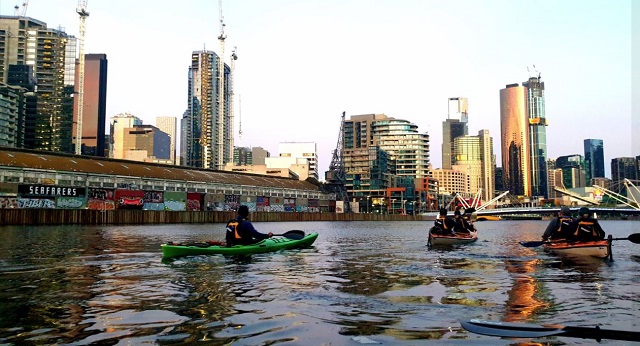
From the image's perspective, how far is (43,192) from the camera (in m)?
87.6

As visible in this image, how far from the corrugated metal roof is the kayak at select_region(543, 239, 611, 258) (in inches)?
3346

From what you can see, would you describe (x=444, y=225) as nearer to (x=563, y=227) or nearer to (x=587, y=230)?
(x=563, y=227)

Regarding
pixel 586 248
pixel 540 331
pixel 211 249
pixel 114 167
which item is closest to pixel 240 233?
pixel 211 249

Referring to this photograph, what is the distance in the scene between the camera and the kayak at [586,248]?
2612 cm

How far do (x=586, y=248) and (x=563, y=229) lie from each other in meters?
1.93

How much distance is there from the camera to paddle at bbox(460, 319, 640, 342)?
891 centimetres

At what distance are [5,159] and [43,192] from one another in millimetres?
8129

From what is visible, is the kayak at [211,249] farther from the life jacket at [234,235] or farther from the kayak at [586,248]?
the kayak at [586,248]

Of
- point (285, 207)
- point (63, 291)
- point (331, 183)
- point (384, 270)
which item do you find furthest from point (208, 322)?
point (331, 183)

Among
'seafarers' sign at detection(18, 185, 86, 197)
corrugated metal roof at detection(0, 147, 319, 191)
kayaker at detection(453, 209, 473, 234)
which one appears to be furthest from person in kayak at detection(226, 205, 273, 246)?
'seafarers' sign at detection(18, 185, 86, 197)

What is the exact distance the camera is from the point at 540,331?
9.49 metres

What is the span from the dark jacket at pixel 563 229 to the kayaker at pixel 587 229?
35cm

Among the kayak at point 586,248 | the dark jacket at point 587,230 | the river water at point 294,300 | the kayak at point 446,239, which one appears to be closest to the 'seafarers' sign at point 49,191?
the river water at point 294,300

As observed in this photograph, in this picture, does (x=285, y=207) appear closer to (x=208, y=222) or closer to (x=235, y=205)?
(x=235, y=205)
